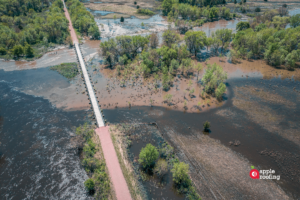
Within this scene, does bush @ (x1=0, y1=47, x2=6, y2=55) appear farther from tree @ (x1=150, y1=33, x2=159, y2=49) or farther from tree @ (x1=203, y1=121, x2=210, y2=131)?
tree @ (x1=203, y1=121, x2=210, y2=131)

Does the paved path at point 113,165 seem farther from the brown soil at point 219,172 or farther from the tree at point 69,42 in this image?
the tree at point 69,42

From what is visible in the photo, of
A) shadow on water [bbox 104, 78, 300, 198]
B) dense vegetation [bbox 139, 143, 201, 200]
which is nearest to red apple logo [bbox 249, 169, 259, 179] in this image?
shadow on water [bbox 104, 78, 300, 198]

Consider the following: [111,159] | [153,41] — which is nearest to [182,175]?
[111,159]

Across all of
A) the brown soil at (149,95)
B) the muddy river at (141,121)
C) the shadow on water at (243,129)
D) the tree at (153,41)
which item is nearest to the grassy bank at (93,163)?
the muddy river at (141,121)

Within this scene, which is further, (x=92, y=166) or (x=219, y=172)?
(x=219, y=172)

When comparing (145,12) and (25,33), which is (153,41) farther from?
(145,12)
